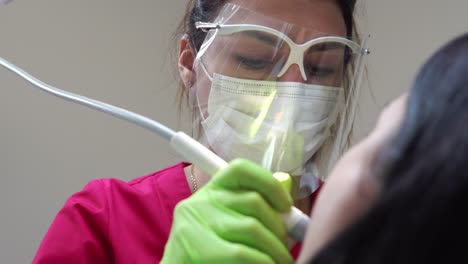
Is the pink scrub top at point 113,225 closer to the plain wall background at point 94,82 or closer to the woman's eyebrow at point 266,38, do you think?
the woman's eyebrow at point 266,38

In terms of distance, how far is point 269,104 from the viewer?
1001 millimetres

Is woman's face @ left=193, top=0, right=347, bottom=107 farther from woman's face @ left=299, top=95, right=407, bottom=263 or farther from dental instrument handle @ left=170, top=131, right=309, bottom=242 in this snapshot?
woman's face @ left=299, top=95, right=407, bottom=263

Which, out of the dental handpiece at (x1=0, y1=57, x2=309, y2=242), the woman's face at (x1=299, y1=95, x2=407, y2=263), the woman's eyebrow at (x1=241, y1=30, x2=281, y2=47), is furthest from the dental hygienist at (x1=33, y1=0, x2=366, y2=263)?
the woman's face at (x1=299, y1=95, x2=407, y2=263)

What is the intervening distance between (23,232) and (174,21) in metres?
0.83

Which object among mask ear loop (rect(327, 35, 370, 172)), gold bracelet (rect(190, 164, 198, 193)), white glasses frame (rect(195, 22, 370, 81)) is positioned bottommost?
gold bracelet (rect(190, 164, 198, 193))

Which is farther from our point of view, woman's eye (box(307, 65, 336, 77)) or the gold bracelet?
the gold bracelet

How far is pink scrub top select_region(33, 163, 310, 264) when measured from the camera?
1.11 m

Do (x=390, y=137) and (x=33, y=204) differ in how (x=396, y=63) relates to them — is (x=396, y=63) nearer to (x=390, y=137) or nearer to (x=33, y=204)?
(x=33, y=204)

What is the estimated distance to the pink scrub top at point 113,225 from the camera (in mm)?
1107

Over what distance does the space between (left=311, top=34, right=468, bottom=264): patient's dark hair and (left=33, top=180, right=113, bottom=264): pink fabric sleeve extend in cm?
76

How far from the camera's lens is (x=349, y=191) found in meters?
0.45

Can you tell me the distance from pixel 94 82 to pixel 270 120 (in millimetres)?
973

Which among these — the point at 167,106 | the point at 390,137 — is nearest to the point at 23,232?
the point at 167,106

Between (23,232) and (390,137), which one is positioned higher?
(390,137)
